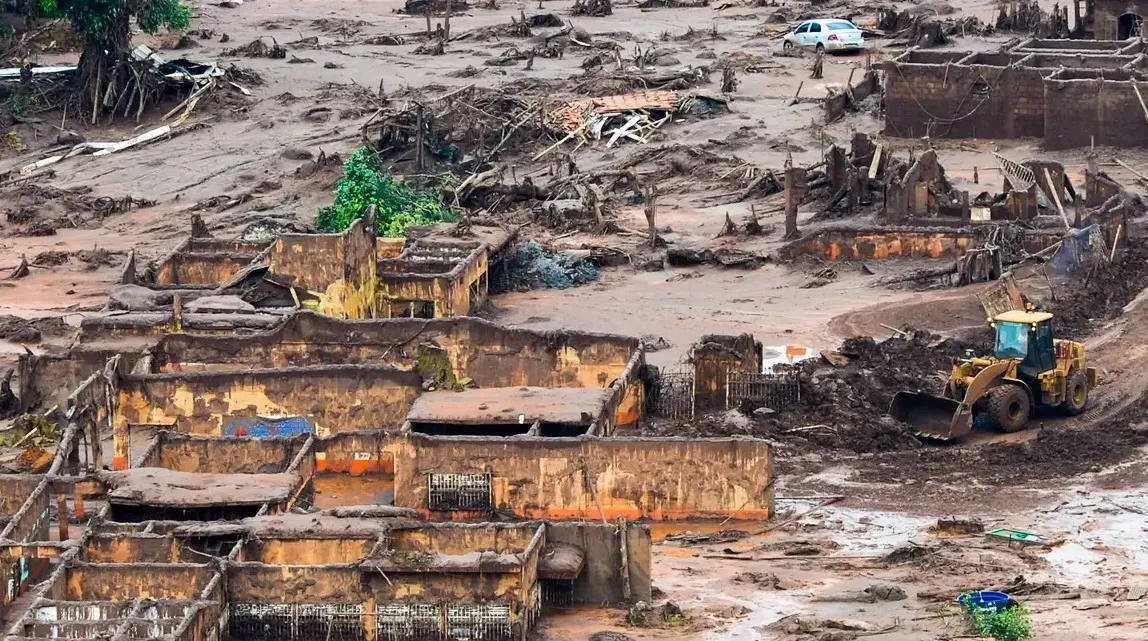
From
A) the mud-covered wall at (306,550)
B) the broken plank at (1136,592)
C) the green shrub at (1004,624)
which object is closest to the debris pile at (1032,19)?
the broken plank at (1136,592)

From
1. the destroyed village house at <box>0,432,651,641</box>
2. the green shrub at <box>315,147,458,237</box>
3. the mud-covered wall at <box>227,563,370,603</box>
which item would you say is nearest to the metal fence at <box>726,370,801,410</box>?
the destroyed village house at <box>0,432,651,641</box>

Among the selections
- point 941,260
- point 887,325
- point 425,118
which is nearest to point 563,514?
point 887,325

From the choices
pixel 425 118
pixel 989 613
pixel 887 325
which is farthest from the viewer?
pixel 425 118

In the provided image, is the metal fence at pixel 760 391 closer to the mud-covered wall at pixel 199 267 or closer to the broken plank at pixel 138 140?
the mud-covered wall at pixel 199 267

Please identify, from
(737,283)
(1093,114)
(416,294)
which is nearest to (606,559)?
(416,294)

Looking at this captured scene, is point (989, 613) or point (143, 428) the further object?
point (143, 428)

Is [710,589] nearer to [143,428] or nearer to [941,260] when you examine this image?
[143,428]

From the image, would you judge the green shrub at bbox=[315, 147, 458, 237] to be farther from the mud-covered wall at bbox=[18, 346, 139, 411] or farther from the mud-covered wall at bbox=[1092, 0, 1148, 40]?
the mud-covered wall at bbox=[1092, 0, 1148, 40]
